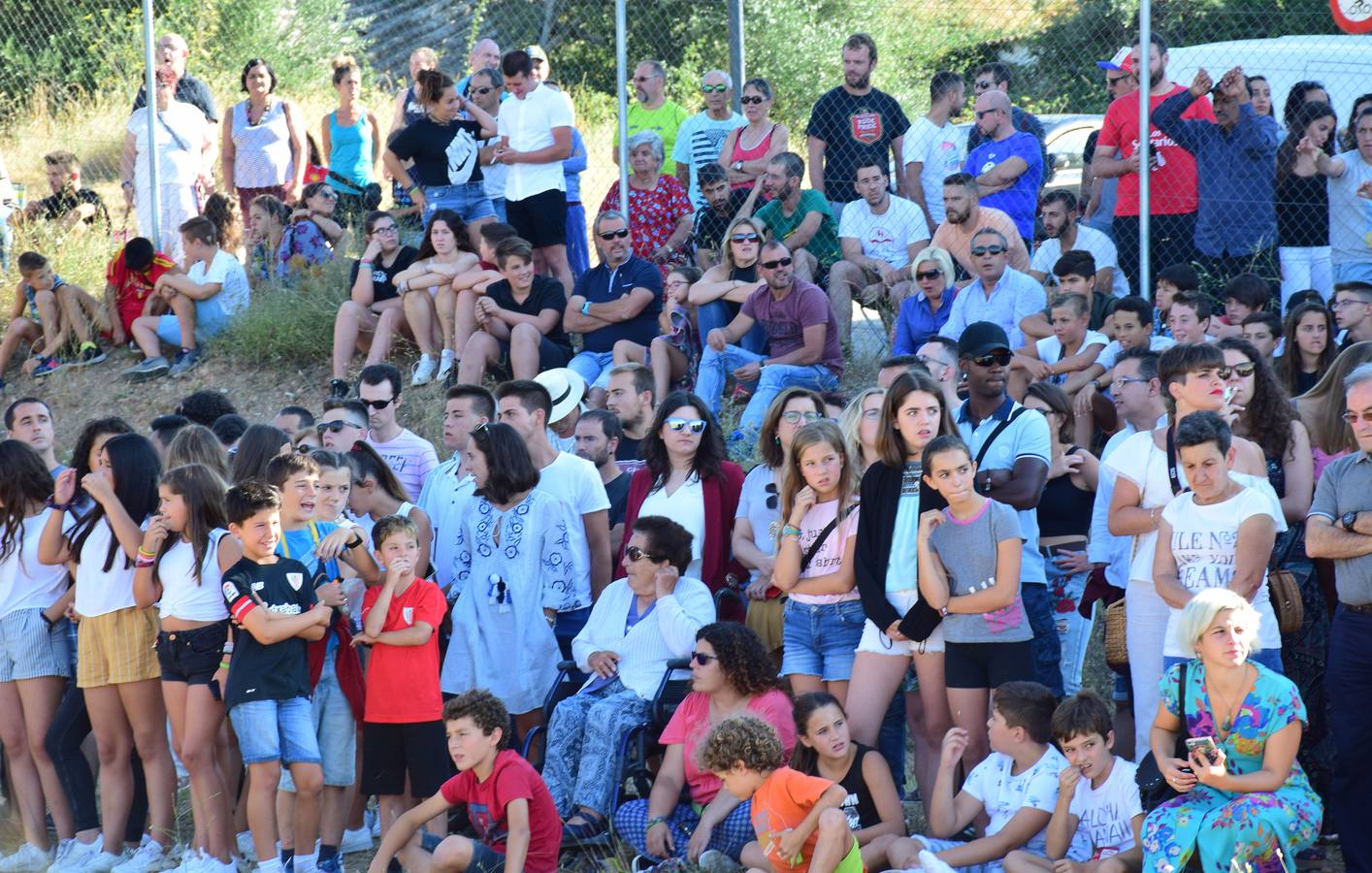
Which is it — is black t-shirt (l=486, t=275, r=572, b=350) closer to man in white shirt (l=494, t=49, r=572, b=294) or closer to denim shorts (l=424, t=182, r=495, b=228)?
man in white shirt (l=494, t=49, r=572, b=294)

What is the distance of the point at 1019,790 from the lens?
18.9 feet

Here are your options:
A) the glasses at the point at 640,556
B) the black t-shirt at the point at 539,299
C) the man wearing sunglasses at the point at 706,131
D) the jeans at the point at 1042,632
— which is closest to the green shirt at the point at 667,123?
the man wearing sunglasses at the point at 706,131

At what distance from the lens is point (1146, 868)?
520 cm

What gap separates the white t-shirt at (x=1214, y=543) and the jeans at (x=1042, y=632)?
2.21 ft

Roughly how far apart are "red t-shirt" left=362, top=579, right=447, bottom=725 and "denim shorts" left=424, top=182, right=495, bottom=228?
17.7ft

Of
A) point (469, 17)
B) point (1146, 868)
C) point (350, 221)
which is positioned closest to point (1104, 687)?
point (1146, 868)

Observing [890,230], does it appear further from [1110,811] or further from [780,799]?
[780,799]

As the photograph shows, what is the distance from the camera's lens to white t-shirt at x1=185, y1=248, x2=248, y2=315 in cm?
1182

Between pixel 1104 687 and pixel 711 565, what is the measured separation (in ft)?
6.51

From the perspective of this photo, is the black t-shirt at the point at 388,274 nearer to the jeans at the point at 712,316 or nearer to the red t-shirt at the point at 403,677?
the jeans at the point at 712,316

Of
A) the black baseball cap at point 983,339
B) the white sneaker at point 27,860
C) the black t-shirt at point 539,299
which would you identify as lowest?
the white sneaker at point 27,860

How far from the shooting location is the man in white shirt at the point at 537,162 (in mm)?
11312

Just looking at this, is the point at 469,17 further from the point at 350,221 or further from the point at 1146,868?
the point at 1146,868

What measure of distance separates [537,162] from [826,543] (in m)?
5.56
